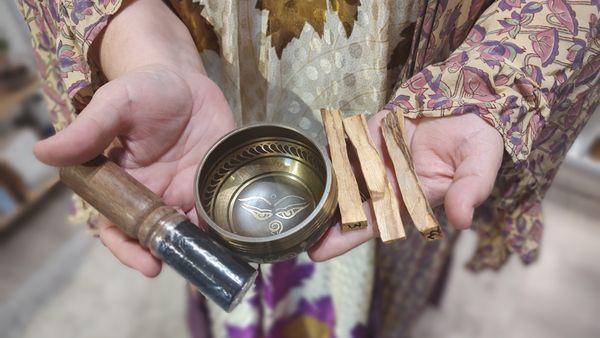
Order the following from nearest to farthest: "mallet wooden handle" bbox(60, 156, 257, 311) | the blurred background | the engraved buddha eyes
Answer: "mallet wooden handle" bbox(60, 156, 257, 311)
the engraved buddha eyes
the blurred background

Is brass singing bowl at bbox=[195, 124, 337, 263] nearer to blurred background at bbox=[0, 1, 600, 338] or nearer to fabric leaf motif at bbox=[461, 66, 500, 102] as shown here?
fabric leaf motif at bbox=[461, 66, 500, 102]

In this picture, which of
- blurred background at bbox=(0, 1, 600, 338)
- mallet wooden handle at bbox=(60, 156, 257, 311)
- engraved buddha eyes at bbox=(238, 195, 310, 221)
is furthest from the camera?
blurred background at bbox=(0, 1, 600, 338)

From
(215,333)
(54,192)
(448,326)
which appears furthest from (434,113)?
(54,192)

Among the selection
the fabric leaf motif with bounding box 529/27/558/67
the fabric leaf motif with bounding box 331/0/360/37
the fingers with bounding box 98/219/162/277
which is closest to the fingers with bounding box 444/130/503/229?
the fabric leaf motif with bounding box 529/27/558/67

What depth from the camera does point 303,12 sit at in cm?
60

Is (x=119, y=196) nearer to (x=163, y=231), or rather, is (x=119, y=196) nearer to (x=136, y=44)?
(x=163, y=231)

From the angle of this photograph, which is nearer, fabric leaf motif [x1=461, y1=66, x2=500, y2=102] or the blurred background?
fabric leaf motif [x1=461, y1=66, x2=500, y2=102]

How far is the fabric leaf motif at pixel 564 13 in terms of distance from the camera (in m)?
0.56

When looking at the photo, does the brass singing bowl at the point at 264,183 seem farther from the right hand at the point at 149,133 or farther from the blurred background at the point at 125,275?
the blurred background at the point at 125,275

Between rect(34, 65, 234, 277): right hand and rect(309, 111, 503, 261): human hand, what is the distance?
7.7 inches

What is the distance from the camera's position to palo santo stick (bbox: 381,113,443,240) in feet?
1.75

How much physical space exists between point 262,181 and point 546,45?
376 mm

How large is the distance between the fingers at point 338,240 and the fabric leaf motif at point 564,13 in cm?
31

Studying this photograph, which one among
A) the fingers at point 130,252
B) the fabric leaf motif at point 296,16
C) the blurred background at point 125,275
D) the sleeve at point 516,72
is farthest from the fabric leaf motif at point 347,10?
the blurred background at point 125,275
